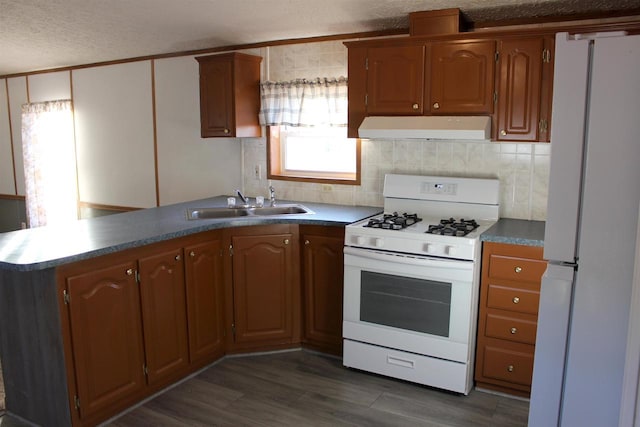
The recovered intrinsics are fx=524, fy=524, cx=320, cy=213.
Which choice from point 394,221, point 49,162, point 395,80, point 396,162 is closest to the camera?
point 394,221

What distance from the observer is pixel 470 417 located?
2764 millimetres

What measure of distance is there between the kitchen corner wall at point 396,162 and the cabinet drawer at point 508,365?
0.90 m

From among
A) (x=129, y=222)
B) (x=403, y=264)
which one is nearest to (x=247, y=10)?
(x=129, y=222)

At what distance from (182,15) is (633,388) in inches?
125

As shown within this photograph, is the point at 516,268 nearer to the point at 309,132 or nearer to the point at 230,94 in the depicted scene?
the point at 309,132

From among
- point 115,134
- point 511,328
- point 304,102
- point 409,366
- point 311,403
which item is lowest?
point 311,403

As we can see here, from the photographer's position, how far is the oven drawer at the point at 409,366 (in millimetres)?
2924

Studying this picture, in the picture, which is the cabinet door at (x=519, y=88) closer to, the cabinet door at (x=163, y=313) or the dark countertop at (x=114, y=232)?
the dark countertop at (x=114, y=232)

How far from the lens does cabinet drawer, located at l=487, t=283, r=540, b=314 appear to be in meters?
2.82

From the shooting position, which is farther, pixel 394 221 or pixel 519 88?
pixel 394 221

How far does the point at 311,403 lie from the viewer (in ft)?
9.50

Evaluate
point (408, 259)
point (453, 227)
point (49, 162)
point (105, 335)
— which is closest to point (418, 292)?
point (408, 259)

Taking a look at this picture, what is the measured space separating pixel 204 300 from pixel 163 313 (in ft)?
1.12

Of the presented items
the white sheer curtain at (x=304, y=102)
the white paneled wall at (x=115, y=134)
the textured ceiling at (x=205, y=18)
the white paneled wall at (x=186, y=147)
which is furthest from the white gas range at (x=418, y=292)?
the white paneled wall at (x=115, y=134)
